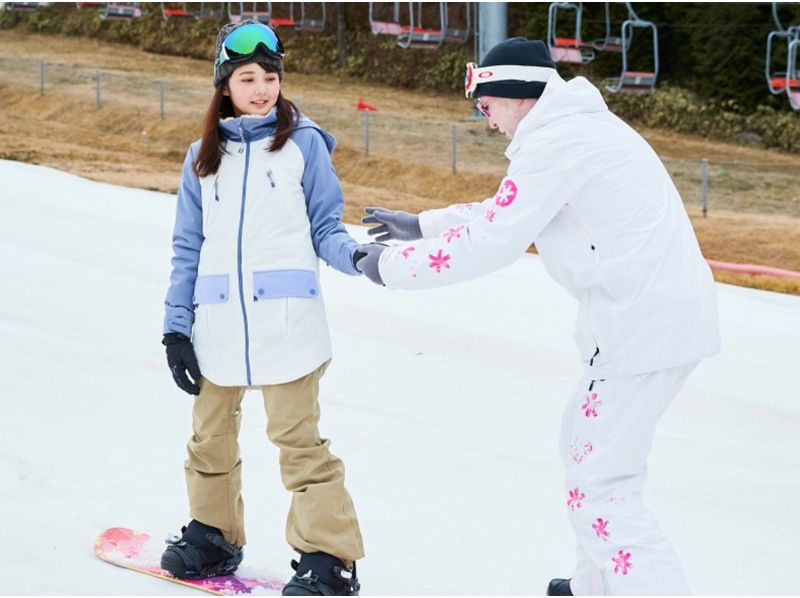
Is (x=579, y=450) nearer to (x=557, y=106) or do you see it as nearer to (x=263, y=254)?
(x=557, y=106)

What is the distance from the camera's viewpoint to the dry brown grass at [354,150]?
14.3 meters

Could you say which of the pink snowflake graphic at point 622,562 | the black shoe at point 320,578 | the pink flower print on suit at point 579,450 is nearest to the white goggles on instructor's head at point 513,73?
the pink flower print on suit at point 579,450

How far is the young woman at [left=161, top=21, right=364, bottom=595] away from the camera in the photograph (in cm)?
364

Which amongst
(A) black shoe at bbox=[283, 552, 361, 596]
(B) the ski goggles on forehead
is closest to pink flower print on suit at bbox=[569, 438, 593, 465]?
(A) black shoe at bbox=[283, 552, 361, 596]

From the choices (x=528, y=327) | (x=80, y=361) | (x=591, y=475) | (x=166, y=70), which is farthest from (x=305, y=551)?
(x=166, y=70)

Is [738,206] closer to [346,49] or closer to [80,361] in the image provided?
[80,361]

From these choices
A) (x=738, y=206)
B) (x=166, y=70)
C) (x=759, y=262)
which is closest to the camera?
(x=759, y=262)

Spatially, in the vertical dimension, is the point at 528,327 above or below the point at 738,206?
above

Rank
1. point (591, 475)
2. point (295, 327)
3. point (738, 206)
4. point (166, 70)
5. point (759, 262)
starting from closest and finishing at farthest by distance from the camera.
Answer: point (591, 475) → point (295, 327) → point (759, 262) → point (738, 206) → point (166, 70)

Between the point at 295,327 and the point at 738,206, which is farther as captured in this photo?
the point at 738,206

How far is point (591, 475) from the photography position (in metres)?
3.36

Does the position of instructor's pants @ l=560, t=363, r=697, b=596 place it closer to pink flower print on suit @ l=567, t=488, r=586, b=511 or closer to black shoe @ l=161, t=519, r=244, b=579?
pink flower print on suit @ l=567, t=488, r=586, b=511

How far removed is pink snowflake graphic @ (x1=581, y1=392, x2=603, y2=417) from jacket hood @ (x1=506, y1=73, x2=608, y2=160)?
2.09 feet

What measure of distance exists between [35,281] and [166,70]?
22783mm
